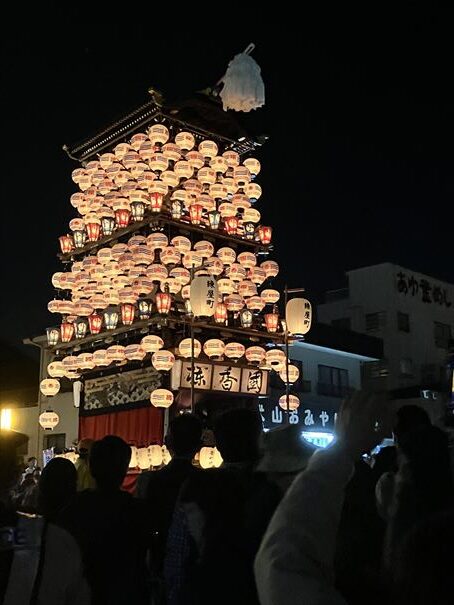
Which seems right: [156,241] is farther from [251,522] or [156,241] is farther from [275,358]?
[251,522]

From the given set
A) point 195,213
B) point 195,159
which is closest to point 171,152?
point 195,159

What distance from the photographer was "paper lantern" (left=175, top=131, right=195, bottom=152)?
21422 millimetres

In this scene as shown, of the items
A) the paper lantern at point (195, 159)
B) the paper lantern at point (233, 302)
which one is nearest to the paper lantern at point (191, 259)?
the paper lantern at point (233, 302)

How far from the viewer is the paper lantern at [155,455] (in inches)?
728

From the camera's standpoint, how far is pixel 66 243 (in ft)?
76.9

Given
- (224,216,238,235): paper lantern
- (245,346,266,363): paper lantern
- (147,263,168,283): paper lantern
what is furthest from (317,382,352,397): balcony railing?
(147,263,168,283): paper lantern

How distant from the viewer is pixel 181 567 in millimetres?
3045

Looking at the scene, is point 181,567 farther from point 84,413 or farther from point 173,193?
point 84,413

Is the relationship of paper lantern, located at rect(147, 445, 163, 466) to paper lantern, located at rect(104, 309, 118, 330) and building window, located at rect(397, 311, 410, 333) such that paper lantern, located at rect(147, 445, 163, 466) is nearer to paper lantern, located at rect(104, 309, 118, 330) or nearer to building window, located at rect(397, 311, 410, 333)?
paper lantern, located at rect(104, 309, 118, 330)

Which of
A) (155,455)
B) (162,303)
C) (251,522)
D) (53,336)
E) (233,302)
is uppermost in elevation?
(233,302)

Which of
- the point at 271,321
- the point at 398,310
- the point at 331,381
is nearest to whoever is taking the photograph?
the point at 271,321

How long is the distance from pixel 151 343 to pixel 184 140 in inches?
252

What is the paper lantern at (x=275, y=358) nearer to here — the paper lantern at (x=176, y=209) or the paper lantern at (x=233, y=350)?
the paper lantern at (x=233, y=350)

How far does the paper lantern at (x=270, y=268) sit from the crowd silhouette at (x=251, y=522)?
17428 mm
